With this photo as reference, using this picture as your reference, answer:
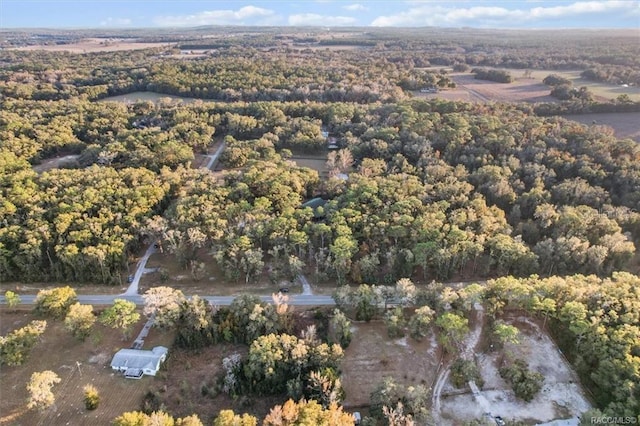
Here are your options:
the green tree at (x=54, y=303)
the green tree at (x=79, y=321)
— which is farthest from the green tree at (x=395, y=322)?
the green tree at (x=54, y=303)

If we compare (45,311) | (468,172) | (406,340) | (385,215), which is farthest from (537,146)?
(45,311)

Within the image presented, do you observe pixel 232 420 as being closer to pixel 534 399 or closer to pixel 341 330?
pixel 341 330

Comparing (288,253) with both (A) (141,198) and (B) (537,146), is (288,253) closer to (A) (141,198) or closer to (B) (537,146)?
(A) (141,198)

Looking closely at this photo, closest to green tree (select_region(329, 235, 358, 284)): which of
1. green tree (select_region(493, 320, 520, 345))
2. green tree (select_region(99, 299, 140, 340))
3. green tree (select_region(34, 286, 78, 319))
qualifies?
green tree (select_region(493, 320, 520, 345))

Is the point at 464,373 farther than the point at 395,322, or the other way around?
the point at 395,322

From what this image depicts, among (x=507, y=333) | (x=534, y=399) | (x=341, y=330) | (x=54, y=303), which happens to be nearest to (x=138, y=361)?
(x=54, y=303)

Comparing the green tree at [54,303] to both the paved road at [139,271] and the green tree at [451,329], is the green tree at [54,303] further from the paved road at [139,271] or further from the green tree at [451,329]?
the green tree at [451,329]
